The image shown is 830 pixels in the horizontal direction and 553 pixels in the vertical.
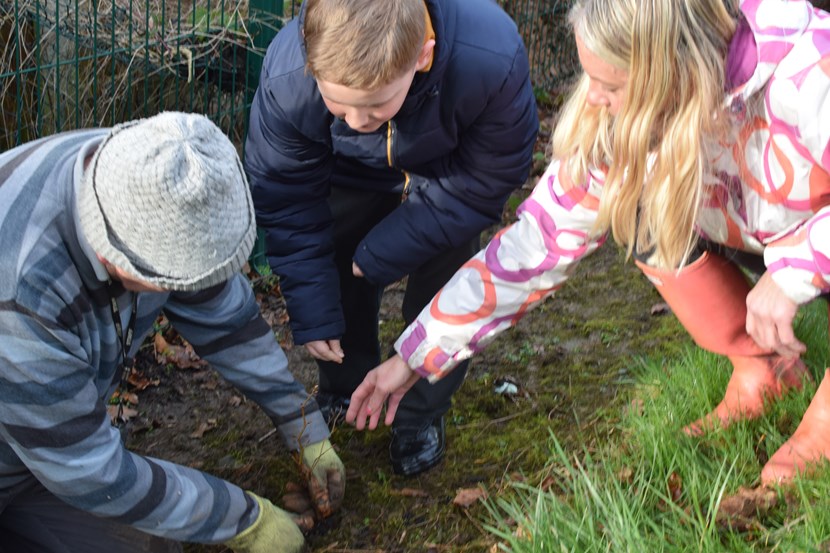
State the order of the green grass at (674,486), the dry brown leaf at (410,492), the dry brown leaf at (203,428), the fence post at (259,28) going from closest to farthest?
the green grass at (674,486) → the dry brown leaf at (410,492) → the dry brown leaf at (203,428) → the fence post at (259,28)

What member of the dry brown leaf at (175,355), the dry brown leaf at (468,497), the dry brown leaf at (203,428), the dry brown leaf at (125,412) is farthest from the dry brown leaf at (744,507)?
the dry brown leaf at (175,355)

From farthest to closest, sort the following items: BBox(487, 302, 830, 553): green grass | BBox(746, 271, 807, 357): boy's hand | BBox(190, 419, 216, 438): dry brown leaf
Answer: BBox(190, 419, 216, 438): dry brown leaf < BBox(746, 271, 807, 357): boy's hand < BBox(487, 302, 830, 553): green grass

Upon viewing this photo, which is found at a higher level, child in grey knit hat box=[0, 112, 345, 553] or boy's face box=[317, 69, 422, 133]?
boy's face box=[317, 69, 422, 133]

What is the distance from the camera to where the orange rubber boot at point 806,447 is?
2.21 metres

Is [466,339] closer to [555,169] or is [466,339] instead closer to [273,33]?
[555,169]

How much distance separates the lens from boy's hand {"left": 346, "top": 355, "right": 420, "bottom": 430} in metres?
2.58

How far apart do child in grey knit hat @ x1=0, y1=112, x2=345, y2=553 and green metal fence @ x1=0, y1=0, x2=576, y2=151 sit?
1.33 meters

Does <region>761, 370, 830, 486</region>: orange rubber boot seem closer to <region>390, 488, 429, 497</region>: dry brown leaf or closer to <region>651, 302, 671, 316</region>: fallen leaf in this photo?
<region>390, 488, 429, 497</region>: dry brown leaf

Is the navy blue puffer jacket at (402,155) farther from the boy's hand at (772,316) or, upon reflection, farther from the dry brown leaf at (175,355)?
the dry brown leaf at (175,355)

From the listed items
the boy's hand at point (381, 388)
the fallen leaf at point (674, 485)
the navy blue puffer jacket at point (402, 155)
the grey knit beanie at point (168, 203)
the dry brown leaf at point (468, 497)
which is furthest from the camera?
the dry brown leaf at point (468, 497)

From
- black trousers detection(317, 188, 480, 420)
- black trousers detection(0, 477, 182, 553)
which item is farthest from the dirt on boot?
black trousers detection(0, 477, 182, 553)

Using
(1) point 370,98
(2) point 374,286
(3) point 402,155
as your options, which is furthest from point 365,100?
(2) point 374,286

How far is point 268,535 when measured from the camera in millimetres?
2346

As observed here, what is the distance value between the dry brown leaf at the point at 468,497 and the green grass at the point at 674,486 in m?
0.05
